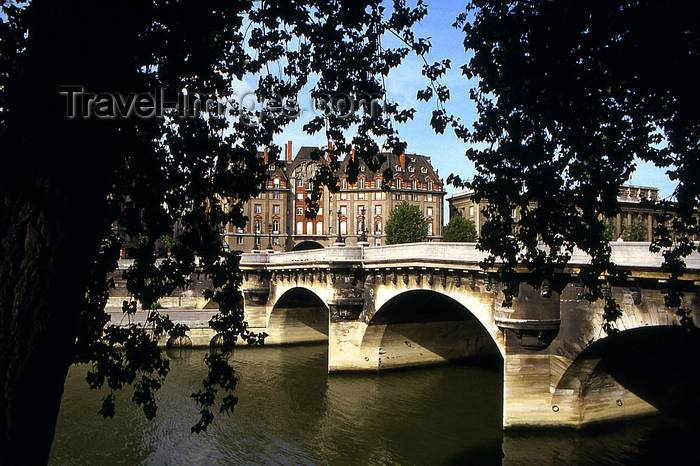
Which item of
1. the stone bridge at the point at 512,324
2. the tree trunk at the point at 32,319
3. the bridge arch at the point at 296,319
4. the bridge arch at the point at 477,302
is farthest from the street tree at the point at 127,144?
the bridge arch at the point at 296,319

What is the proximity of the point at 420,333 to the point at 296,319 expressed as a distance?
14.4 meters

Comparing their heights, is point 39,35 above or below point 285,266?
above

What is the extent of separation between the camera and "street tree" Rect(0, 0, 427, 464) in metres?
3.71

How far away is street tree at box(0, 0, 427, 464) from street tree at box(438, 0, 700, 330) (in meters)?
1.60

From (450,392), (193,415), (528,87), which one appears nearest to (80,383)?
(193,415)

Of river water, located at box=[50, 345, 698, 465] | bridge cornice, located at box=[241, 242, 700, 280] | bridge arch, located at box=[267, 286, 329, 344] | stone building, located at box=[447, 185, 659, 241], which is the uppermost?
stone building, located at box=[447, 185, 659, 241]

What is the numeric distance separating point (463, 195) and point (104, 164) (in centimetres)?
8853

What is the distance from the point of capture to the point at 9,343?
3.62 meters

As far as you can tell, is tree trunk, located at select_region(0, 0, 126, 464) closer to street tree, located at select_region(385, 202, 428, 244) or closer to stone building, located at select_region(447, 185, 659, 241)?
stone building, located at select_region(447, 185, 659, 241)

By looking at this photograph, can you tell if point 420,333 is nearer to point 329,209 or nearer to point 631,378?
point 631,378

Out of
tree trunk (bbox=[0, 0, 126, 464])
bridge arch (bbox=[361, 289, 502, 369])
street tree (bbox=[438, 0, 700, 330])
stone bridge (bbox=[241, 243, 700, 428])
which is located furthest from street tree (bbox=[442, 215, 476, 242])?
tree trunk (bbox=[0, 0, 126, 464])

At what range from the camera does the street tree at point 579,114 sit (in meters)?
7.13

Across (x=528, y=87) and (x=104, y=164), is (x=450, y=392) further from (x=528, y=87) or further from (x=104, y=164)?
(x=104, y=164)

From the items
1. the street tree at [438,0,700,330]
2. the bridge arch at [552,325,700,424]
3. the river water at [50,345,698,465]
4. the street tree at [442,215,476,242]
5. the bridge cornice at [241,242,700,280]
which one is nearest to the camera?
the street tree at [438,0,700,330]
